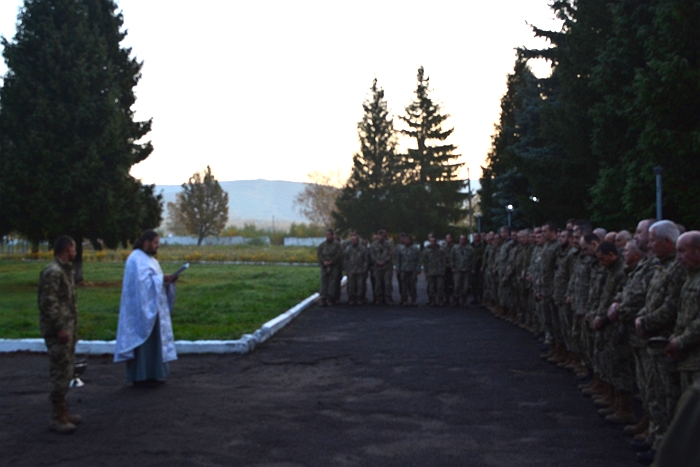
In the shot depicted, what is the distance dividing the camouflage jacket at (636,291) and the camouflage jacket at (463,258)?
14434 millimetres

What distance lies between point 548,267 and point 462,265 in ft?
31.6

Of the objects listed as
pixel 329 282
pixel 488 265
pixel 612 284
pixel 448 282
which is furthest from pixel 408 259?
pixel 612 284

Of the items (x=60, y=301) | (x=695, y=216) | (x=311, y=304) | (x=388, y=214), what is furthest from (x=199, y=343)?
(x=388, y=214)

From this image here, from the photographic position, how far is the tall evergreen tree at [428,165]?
219 feet

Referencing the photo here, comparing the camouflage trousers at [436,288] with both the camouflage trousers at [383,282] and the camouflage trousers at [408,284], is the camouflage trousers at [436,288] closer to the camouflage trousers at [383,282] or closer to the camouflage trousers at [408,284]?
the camouflage trousers at [408,284]

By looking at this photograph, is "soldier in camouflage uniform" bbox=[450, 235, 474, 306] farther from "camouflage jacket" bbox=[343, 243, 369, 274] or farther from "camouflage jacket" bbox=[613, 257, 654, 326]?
"camouflage jacket" bbox=[613, 257, 654, 326]

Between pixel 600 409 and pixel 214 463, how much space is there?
4277 mm

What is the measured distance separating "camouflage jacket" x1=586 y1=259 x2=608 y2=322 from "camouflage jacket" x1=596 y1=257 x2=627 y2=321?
0.80 ft

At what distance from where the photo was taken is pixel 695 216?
19.5m

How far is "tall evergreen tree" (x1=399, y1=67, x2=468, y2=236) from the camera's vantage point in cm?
6662

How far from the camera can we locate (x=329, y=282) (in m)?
22.7

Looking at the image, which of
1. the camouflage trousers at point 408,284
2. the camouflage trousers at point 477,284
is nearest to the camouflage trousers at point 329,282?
the camouflage trousers at point 408,284

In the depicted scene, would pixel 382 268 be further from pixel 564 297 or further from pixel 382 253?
pixel 564 297

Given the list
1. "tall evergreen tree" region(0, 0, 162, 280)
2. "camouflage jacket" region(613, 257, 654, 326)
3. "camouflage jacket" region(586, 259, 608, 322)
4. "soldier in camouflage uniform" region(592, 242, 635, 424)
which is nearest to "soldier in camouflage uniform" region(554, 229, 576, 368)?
"camouflage jacket" region(586, 259, 608, 322)
